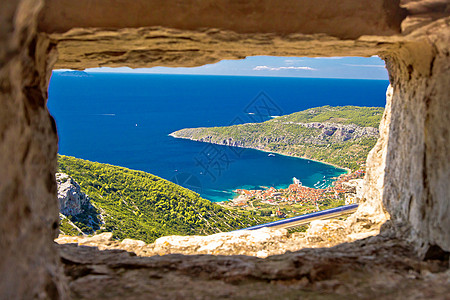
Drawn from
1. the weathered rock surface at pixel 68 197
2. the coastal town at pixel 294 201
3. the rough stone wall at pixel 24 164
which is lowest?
the coastal town at pixel 294 201

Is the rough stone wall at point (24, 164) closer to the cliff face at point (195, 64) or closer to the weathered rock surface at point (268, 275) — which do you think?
the cliff face at point (195, 64)

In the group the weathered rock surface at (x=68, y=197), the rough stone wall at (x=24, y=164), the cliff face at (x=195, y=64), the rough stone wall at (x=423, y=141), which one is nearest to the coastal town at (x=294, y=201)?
the weathered rock surface at (x=68, y=197)

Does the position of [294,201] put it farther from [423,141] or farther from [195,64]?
[195,64]

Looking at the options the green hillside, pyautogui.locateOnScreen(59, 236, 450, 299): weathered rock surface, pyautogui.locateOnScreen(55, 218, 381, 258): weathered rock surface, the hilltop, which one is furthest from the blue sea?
pyautogui.locateOnScreen(59, 236, 450, 299): weathered rock surface

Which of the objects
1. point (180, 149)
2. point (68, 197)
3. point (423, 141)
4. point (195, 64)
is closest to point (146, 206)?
point (68, 197)

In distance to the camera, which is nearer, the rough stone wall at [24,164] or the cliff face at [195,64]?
the rough stone wall at [24,164]
